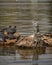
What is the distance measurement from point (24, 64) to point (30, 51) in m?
0.45

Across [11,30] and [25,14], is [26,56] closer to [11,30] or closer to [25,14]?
[11,30]

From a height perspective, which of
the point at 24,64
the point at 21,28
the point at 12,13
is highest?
the point at 12,13

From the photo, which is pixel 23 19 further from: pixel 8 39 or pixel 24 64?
pixel 24 64

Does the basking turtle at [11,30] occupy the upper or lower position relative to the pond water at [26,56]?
upper

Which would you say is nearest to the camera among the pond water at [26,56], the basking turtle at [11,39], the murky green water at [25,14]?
the pond water at [26,56]

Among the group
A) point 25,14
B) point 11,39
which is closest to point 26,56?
point 11,39

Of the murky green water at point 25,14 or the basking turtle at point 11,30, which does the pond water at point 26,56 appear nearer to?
the basking turtle at point 11,30

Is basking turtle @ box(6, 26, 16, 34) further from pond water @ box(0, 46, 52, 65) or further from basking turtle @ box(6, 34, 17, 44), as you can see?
pond water @ box(0, 46, 52, 65)

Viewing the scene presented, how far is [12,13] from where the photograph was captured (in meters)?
2.43

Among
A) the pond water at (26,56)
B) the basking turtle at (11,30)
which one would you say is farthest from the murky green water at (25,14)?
the pond water at (26,56)

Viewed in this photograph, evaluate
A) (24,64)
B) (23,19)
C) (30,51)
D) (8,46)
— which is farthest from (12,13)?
(24,64)

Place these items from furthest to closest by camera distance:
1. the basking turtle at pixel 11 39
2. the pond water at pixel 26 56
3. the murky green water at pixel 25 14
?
the murky green water at pixel 25 14
the basking turtle at pixel 11 39
the pond water at pixel 26 56

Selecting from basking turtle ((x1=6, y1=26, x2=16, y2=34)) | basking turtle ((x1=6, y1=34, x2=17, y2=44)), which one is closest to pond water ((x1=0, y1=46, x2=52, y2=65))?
basking turtle ((x1=6, y1=34, x2=17, y2=44))

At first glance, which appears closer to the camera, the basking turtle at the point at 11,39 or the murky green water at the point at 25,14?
the basking turtle at the point at 11,39
